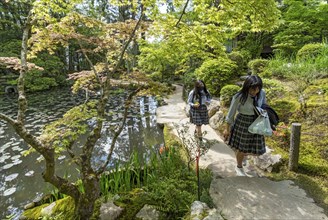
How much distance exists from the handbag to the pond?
1.88 metres

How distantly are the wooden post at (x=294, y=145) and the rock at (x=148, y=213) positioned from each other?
229 cm

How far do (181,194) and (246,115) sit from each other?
1.43m

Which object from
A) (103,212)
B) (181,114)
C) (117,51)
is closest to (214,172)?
(103,212)

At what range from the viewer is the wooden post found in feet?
10.6

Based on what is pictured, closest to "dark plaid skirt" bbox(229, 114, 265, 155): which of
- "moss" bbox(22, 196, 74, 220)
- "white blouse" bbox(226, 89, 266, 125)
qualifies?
"white blouse" bbox(226, 89, 266, 125)

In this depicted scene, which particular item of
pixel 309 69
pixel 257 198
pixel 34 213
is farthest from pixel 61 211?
pixel 309 69

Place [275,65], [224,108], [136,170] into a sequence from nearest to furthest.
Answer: [136,170] < [224,108] < [275,65]

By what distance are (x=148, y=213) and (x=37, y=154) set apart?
179 inches

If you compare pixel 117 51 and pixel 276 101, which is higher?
pixel 117 51

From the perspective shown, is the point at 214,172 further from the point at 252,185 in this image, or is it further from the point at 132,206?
the point at 132,206

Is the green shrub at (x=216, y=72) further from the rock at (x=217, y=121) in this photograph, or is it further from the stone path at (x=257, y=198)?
the stone path at (x=257, y=198)

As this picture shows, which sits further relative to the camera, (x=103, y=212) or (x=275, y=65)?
(x=275, y=65)

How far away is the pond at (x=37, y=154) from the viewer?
411cm

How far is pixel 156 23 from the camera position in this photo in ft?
11.0
